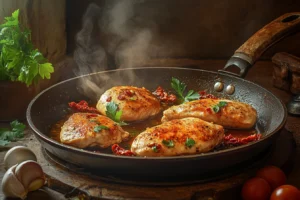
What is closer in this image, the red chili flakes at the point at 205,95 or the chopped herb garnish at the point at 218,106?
the chopped herb garnish at the point at 218,106

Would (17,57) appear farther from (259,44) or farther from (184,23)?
(184,23)

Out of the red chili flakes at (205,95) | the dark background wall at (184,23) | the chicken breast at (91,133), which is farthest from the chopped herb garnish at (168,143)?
the dark background wall at (184,23)

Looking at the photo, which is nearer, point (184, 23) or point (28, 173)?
point (28, 173)

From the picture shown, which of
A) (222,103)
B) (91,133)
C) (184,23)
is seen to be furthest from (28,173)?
(184,23)

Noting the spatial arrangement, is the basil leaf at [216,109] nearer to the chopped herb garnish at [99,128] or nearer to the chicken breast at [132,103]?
the chicken breast at [132,103]

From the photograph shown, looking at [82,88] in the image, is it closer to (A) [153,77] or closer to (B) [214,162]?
(A) [153,77]
